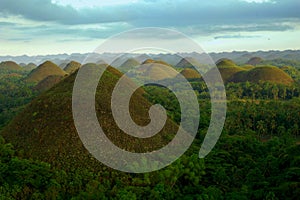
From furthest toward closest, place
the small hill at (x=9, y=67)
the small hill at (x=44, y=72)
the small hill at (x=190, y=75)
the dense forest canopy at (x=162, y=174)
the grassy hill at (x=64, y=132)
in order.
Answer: the small hill at (x=9, y=67) → the small hill at (x=44, y=72) → the small hill at (x=190, y=75) → the grassy hill at (x=64, y=132) → the dense forest canopy at (x=162, y=174)

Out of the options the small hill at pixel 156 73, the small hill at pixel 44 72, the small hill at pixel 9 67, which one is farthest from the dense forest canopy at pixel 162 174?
the small hill at pixel 9 67

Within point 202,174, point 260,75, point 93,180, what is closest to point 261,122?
point 202,174

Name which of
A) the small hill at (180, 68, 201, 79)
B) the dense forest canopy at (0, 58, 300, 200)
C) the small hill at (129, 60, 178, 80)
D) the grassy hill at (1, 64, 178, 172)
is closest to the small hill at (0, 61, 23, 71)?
the small hill at (129, 60, 178, 80)

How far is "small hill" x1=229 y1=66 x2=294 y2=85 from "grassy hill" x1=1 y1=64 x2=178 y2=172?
120ft

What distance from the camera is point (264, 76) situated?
182 feet

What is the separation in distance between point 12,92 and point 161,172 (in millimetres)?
41903

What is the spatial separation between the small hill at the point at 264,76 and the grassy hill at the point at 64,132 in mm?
36468

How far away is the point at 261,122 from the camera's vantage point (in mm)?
28719

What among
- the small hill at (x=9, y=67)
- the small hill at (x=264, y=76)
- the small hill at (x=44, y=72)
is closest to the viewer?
the small hill at (x=264, y=76)

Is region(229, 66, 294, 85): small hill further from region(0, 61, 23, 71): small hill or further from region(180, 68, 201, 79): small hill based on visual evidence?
region(0, 61, 23, 71): small hill

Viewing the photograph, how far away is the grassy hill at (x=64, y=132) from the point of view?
17922mm

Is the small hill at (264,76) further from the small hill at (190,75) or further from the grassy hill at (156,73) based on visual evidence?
the grassy hill at (156,73)

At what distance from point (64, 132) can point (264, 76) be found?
143 ft

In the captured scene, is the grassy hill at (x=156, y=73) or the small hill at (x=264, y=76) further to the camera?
the grassy hill at (x=156, y=73)
